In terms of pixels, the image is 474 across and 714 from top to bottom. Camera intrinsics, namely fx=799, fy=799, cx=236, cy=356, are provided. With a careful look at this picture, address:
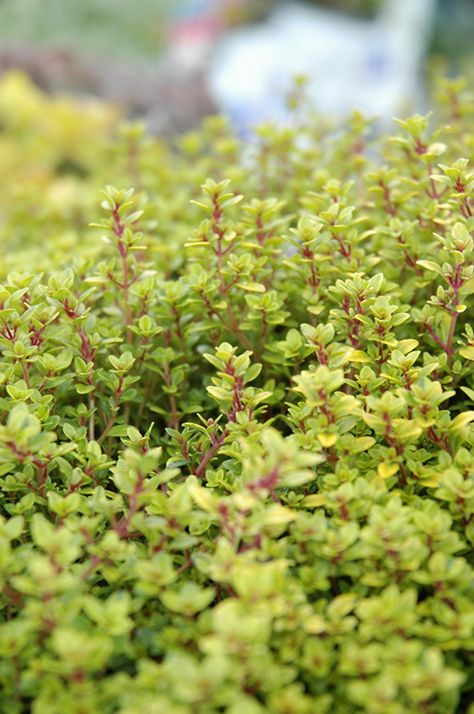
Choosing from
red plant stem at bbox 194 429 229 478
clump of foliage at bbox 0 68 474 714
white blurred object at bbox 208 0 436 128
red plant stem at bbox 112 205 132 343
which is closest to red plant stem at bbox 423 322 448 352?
clump of foliage at bbox 0 68 474 714

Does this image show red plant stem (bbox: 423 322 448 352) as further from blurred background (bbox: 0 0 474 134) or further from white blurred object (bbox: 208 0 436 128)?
white blurred object (bbox: 208 0 436 128)

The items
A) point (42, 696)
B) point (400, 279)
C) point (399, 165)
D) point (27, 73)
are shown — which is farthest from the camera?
point (27, 73)

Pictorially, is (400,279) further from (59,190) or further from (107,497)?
(59,190)

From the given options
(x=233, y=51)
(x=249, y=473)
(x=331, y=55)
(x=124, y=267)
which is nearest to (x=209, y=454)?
(x=249, y=473)

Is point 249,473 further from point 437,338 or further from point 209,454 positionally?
point 437,338

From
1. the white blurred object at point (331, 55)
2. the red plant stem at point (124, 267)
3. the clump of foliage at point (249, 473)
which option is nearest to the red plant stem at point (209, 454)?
the clump of foliage at point (249, 473)

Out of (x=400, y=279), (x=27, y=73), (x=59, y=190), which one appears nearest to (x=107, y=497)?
(x=400, y=279)

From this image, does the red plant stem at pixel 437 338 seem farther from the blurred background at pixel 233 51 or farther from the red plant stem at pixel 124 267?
the blurred background at pixel 233 51

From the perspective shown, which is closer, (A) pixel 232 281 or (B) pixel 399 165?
(A) pixel 232 281
